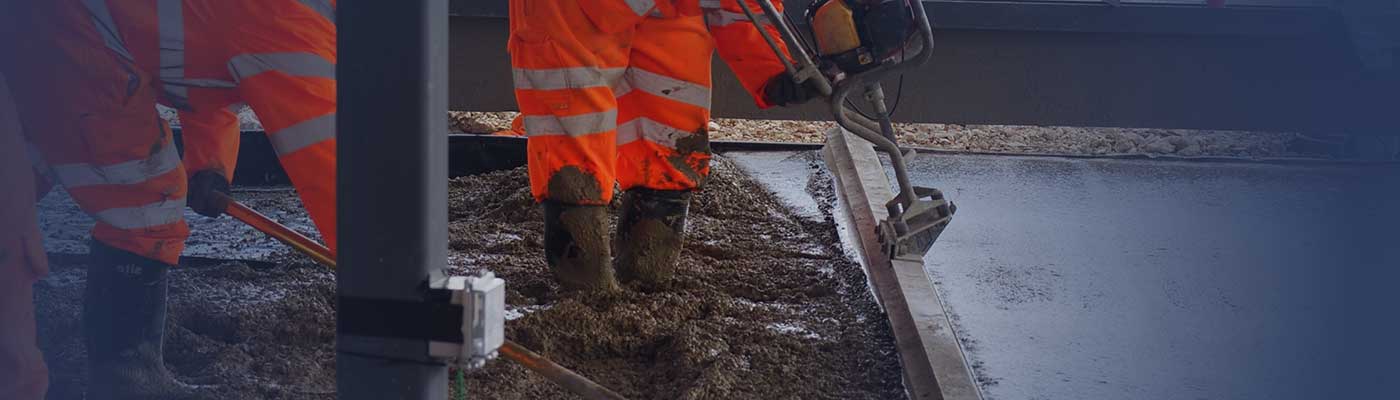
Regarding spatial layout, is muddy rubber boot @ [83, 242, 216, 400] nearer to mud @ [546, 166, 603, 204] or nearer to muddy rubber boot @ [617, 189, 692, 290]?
mud @ [546, 166, 603, 204]

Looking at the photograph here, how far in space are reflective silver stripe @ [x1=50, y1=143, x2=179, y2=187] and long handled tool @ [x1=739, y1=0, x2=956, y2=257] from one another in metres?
1.28

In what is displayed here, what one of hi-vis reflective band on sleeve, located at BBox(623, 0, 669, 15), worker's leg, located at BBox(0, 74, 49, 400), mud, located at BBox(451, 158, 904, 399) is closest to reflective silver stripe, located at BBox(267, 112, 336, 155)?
worker's leg, located at BBox(0, 74, 49, 400)

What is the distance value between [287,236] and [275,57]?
404 millimetres

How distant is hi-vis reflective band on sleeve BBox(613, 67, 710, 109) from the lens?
2979 mm

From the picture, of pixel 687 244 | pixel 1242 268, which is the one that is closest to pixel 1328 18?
pixel 1242 268

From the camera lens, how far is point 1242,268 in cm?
300

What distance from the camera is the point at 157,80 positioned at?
7.17ft

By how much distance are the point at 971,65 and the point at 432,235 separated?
10.4 feet

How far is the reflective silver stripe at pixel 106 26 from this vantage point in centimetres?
207

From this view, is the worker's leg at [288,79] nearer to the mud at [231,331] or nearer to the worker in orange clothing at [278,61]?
A: the worker in orange clothing at [278,61]

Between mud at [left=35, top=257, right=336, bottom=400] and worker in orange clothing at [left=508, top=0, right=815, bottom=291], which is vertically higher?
worker in orange clothing at [left=508, top=0, right=815, bottom=291]

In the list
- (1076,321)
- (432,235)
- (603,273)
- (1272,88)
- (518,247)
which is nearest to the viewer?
(432,235)

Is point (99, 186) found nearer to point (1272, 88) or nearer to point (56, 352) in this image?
point (56, 352)

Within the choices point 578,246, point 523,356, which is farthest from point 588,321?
point 523,356
